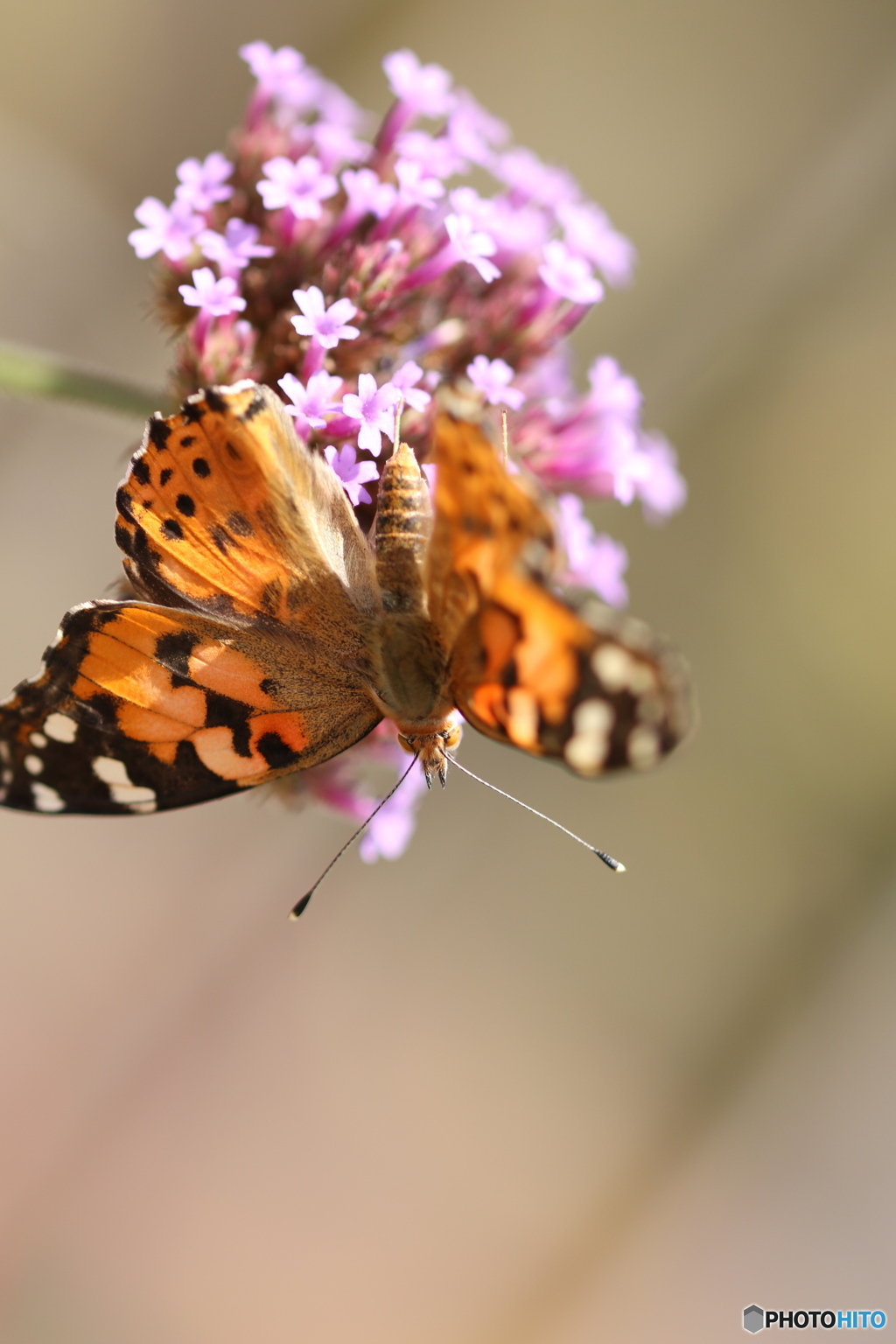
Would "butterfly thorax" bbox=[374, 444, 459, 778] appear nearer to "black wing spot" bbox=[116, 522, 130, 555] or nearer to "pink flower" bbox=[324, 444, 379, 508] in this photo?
"pink flower" bbox=[324, 444, 379, 508]

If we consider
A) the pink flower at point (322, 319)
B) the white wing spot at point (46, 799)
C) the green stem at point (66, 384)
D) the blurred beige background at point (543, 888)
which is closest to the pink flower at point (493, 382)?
the pink flower at point (322, 319)

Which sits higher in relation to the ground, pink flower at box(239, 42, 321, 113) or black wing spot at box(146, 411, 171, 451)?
pink flower at box(239, 42, 321, 113)

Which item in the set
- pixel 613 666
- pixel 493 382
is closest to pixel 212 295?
pixel 493 382

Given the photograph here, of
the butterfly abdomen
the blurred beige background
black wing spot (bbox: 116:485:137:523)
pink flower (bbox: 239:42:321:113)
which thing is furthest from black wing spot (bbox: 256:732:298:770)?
the blurred beige background

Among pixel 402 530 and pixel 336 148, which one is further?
pixel 336 148

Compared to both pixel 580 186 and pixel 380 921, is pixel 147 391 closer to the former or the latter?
pixel 380 921

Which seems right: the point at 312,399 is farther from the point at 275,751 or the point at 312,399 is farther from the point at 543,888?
the point at 543,888

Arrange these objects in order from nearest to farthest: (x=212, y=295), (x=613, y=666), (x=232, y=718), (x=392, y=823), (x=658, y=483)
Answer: (x=613, y=666), (x=232, y=718), (x=212, y=295), (x=392, y=823), (x=658, y=483)

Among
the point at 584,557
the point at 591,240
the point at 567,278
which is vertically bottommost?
the point at 584,557
